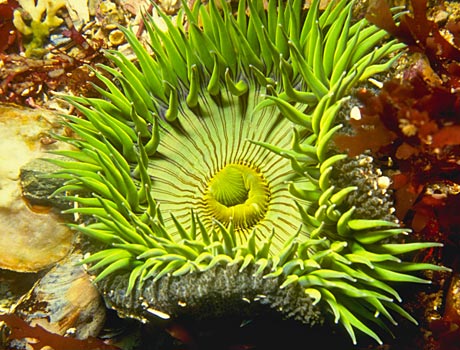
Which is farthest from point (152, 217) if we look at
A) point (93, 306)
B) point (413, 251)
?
point (413, 251)

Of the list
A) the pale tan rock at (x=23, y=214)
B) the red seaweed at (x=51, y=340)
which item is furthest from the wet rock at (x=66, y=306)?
the pale tan rock at (x=23, y=214)

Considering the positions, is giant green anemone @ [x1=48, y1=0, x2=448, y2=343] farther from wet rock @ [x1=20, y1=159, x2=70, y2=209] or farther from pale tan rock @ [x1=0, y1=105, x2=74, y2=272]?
pale tan rock @ [x1=0, y1=105, x2=74, y2=272]

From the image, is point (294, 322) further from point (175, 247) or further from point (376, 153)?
point (376, 153)

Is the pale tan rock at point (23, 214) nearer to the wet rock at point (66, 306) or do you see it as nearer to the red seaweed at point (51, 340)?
the wet rock at point (66, 306)

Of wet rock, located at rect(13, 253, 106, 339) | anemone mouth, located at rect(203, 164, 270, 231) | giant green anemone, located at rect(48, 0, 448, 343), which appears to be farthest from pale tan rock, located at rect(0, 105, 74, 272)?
anemone mouth, located at rect(203, 164, 270, 231)

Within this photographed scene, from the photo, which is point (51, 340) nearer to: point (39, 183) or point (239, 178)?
point (39, 183)

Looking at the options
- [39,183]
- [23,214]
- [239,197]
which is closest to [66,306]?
[23,214]

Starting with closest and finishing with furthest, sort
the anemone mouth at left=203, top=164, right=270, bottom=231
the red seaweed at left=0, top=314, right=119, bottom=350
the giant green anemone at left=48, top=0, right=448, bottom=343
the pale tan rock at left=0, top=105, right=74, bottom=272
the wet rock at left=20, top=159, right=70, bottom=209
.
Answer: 1. the giant green anemone at left=48, top=0, right=448, bottom=343
2. the anemone mouth at left=203, top=164, right=270, bottom=231
3. the red seaweed at left=0, top=314, right=119, bottom=350
4. the wet rock at left=20, top=159, right=70, bottom=209
5. the pale tan rock at left=0, top=105, right=74, bottom=272
